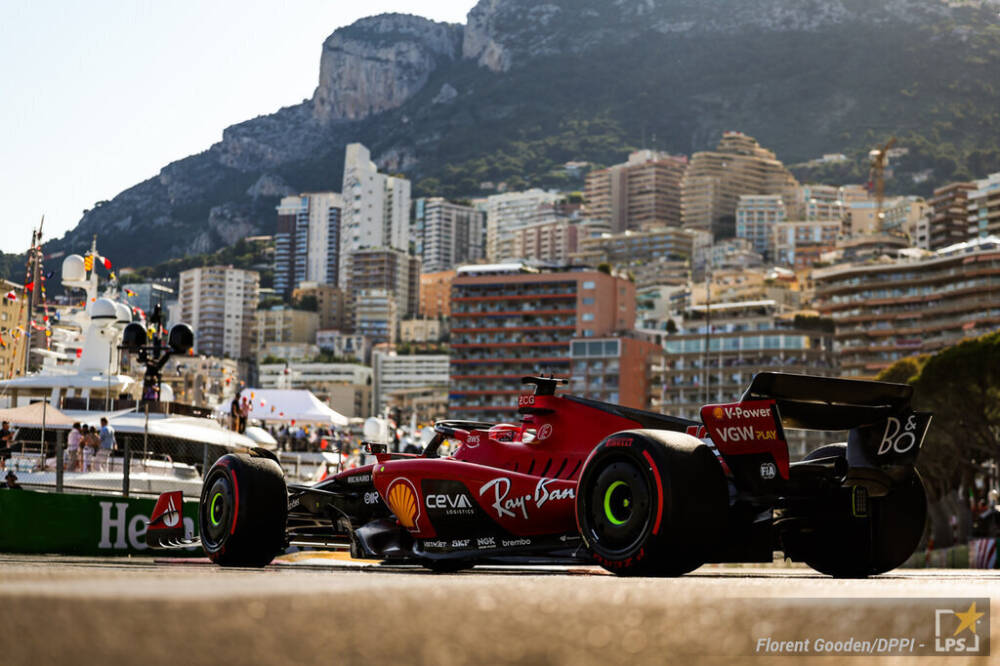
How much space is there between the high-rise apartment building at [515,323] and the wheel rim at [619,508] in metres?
136

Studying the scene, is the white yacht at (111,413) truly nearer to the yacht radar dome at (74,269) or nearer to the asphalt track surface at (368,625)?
the yacht radar dome at (74,269)

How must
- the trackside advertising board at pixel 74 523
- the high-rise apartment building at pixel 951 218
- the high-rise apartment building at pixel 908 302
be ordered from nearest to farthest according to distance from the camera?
the trackside advertising board at pixel 74 523 → the high-rise apartment building at pixel 908 302 → the high-rise apartment building at pixel 951 218

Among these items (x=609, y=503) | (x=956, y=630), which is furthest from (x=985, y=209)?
(x=956, y=630)

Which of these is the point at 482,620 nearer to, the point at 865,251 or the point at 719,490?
the point at 719,490

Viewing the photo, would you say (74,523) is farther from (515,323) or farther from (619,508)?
(515,323)

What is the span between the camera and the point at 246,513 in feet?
26.9

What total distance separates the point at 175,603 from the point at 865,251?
176 meters

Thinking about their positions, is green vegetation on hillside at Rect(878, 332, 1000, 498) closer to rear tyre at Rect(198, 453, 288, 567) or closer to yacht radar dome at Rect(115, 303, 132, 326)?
yacht radar dome at Rect(115, 303, 132, 326)

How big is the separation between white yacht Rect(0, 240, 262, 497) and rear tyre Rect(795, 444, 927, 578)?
1600 centimetres

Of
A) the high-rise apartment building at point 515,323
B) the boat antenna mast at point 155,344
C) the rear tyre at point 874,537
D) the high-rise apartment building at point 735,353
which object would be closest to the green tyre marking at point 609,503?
the rear tyre at point 874,537

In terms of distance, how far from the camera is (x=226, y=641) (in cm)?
170

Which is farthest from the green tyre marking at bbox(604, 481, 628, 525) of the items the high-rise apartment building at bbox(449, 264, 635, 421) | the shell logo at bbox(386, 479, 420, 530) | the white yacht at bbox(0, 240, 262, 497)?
the high-rise apartment building at bbox(449, 264, 635, 421)

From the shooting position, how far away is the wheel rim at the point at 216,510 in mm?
8344

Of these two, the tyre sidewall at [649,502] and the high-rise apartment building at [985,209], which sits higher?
the high-rise apartment building at [985,209]
